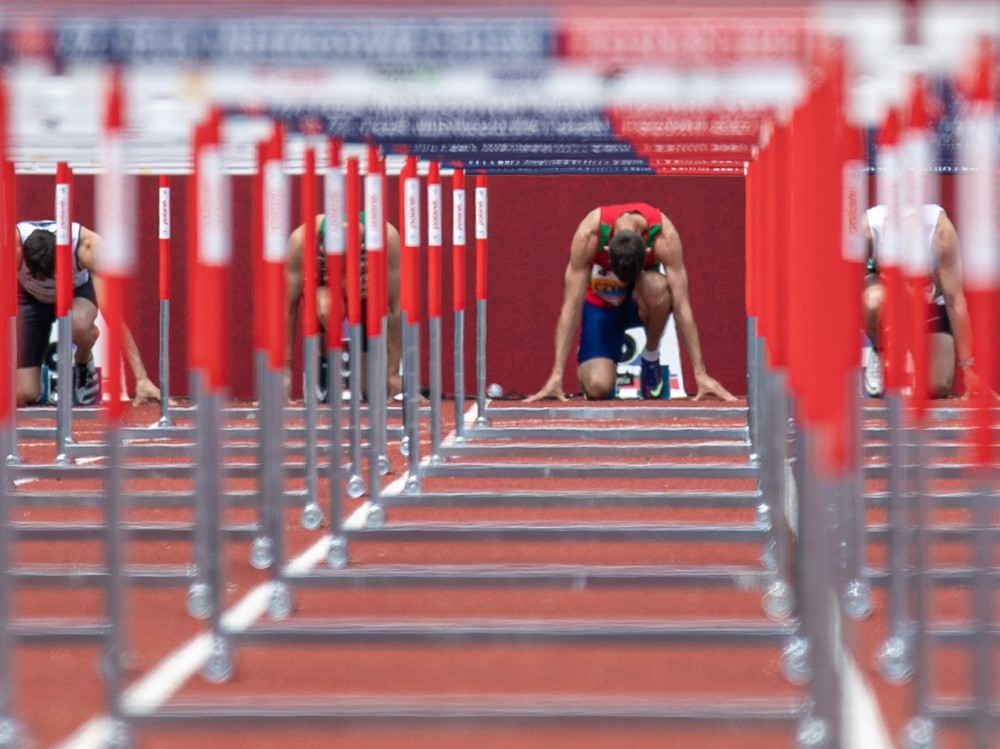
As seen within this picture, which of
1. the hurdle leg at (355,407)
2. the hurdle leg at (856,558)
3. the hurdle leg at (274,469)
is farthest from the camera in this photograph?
the hurdle leg at (355,407)

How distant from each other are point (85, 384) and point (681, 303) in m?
3.92

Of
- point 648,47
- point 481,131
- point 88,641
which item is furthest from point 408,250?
point 648,47

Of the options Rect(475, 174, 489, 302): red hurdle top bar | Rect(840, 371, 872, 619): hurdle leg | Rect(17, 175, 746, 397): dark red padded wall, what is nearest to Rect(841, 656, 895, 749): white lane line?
Rect(840, 371, 872, 619): hurdle leg

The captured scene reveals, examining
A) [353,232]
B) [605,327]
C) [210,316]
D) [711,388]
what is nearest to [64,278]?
[353,232]

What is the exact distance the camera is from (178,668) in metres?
3.32

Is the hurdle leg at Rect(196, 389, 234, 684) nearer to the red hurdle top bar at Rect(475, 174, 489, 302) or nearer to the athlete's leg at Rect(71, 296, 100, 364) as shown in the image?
the red hurdle top bar at Rect(475, 174, 489, 302)

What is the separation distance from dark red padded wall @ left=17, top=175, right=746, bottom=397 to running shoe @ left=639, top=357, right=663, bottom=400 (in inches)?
21.9

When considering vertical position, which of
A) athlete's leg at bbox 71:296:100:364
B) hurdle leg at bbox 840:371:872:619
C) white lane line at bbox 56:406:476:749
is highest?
athlete's leg at bbox 71:296:100:364

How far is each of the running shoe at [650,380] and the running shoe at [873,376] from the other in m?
1.24

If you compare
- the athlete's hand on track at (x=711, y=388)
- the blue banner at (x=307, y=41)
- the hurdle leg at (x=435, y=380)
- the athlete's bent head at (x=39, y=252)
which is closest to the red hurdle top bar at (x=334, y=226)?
the hurdle leg at (x=435, y=380)

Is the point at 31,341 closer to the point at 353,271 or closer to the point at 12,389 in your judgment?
the point at 353,271

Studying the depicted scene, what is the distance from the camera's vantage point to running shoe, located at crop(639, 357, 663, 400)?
9.97 m

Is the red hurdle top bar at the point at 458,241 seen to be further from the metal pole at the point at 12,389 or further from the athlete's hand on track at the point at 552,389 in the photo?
the athlete's hand on track at the point at 552,389

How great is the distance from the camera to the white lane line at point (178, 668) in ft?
9.09
